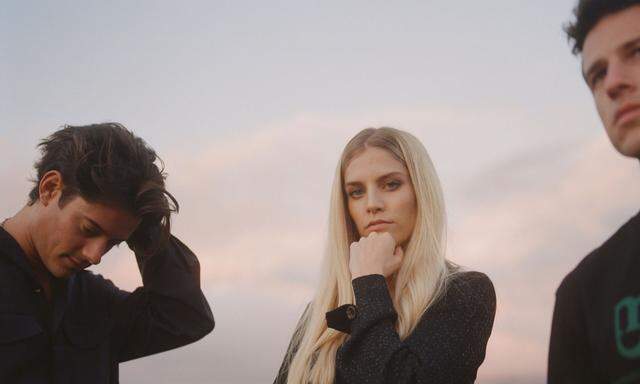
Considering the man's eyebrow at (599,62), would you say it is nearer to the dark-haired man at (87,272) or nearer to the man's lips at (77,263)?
the dark-haired man at (87,272)

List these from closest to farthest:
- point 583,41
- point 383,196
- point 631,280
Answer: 1. point 631,280
2. point 583,41
3. point 383,196

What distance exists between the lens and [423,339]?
10.0 feet

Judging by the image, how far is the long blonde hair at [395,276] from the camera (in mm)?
3424

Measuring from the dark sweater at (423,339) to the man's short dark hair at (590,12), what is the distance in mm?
1472

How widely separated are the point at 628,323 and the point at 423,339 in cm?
135

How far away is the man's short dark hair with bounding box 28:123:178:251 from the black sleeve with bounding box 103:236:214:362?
21 cm

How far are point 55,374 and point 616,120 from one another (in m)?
3.26

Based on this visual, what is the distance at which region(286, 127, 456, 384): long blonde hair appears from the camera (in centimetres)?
342

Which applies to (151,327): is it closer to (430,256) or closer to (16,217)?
(16,217)

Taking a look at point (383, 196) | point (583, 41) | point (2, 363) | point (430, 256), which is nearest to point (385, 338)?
point (430, 256)

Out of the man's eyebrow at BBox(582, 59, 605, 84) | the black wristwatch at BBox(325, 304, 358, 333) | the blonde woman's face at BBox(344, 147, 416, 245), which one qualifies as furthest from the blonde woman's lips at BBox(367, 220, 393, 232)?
the man's eyebrow at BBox(582, 59, 605, 84)

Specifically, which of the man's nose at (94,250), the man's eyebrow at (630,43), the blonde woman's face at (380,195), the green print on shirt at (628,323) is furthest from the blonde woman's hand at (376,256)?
the man's eyebrow at (630,43)

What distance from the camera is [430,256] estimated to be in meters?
3.64

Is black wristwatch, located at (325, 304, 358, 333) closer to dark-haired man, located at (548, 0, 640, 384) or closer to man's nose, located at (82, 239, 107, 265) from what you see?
dark-haired man, located at (548, 0, 640, 384)
